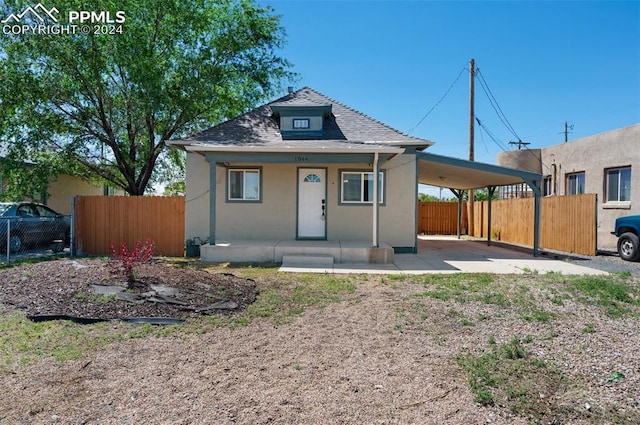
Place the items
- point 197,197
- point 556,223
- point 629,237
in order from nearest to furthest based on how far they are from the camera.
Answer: point 629,237 < point 197,197 < point 556,223

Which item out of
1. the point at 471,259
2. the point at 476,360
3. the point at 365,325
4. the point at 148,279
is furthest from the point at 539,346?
the point at 471,259

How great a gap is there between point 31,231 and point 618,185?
19.5m

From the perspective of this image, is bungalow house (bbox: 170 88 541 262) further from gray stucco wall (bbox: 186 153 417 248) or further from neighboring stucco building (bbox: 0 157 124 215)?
neighboring stucco building (bbox: 0 157 124 215)

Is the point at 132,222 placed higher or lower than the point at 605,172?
lower

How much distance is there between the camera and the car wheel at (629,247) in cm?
1042

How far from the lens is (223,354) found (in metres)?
3.90

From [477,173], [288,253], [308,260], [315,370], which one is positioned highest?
[477,173]

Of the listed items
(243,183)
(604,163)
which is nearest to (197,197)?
(243,183)

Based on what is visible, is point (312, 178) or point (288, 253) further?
point (312, 178)

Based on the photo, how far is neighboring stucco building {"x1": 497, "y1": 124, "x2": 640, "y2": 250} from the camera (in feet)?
41.9

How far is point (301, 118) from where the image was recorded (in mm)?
12070

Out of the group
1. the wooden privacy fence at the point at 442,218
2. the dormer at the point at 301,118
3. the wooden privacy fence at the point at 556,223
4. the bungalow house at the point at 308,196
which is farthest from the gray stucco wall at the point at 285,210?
the wooden privacy fence at the point at 442,218

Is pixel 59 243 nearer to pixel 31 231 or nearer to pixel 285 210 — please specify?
pixel 31 231

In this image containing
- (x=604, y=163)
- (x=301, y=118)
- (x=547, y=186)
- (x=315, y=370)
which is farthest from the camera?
(x=547, y=186)
